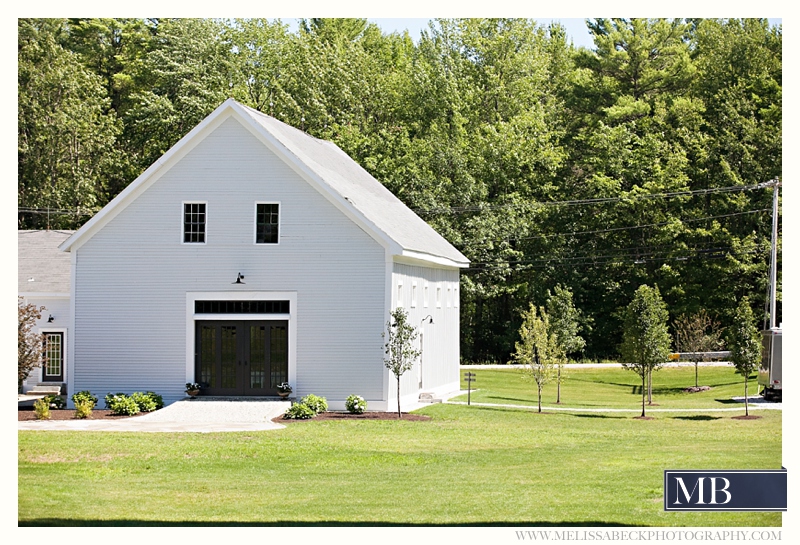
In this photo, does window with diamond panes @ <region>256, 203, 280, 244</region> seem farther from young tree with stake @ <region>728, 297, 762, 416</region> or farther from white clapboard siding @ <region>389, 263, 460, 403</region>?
young tree with stake @ <region>728, 297, 762, 416</region>

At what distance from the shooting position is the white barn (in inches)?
1220

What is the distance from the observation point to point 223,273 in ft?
104

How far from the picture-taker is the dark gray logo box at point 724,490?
16.5 m

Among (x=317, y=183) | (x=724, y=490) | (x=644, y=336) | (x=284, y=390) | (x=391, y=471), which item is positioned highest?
(x=317, y=183)

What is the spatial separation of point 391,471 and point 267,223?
11.4 m

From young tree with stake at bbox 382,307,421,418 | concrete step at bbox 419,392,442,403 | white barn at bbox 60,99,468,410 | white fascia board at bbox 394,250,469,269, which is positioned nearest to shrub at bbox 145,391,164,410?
white barn at bbox 60,99,468,410

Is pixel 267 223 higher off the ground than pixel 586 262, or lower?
higher

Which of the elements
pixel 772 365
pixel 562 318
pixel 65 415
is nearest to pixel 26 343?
pixel 65 415

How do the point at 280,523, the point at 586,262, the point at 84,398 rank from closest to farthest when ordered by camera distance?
the point at 280,523 → the point at 84,398 → the point at 586,262

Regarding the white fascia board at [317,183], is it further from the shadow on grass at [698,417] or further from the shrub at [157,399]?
the shadow on grass at [698,417]

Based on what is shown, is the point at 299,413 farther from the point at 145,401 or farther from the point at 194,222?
the point at 194,222

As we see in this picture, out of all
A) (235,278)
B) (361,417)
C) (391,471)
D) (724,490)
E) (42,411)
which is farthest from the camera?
(235,278)

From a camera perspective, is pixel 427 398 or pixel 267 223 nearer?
pixel 267 223

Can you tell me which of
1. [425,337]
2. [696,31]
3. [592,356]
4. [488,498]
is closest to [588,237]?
[592,356]
